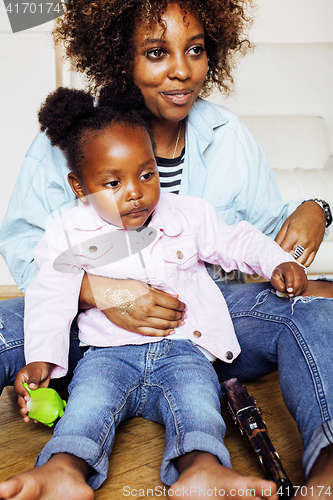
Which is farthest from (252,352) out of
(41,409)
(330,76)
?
(330,76)

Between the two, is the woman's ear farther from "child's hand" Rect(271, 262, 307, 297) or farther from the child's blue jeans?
"child's hand" Rect(271, 262, 307, 297)

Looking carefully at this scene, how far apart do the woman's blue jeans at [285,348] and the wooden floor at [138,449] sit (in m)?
0.10

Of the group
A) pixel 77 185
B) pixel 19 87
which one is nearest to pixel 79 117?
pixel 77 185

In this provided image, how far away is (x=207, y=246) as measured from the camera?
101 cm

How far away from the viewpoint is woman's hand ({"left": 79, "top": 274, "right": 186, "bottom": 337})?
2.96 ft

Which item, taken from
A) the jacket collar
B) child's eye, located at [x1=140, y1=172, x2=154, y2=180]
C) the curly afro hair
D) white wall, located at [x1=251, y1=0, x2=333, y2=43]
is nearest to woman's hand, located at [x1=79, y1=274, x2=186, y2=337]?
the jacket collar

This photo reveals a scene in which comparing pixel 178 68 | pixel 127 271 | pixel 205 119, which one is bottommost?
pixel 127 271

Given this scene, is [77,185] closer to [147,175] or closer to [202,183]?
[147,175]

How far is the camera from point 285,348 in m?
0.82

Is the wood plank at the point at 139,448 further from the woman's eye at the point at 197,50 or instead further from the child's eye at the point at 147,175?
the woman's eye at the point at 197,50

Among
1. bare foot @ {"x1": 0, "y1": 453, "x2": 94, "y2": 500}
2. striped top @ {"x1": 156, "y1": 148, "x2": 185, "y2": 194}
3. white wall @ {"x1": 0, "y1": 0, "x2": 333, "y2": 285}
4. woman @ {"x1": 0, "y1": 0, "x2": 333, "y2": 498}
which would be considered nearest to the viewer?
bare foot @ {"x1": 0, "y1": 453, "x2": 94, "y2": 500}

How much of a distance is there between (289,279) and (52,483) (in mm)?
533

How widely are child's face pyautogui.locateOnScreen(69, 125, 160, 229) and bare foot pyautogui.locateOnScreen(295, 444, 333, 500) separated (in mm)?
532

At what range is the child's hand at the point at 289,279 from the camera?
872mm
